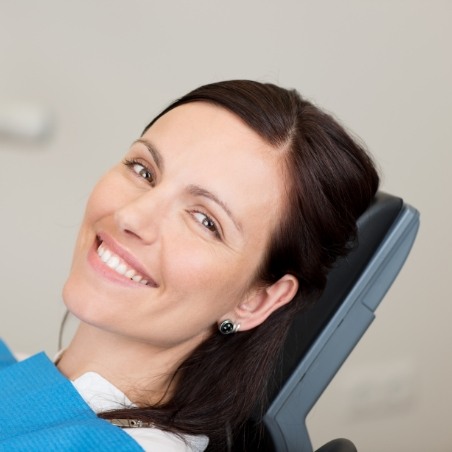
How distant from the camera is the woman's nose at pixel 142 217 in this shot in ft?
3.61

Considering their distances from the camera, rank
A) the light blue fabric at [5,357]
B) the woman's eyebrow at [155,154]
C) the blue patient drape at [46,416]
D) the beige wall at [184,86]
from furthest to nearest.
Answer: the beige wall at [184,86], the light blue fabric at [5,357], the woman's eyebrow at [155,154], the blue patient drape at [46,416]

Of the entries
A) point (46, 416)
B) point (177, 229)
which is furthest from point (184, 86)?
point (46, 416)

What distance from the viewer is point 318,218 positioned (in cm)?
122

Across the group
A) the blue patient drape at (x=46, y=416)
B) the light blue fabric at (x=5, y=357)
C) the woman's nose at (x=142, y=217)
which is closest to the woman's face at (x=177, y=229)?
the woman's nose at (x=142, y=217)

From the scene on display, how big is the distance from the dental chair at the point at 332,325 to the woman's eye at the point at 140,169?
315 mm

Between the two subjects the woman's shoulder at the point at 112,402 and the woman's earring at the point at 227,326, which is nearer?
the woman's shoulder at the point at 112,402

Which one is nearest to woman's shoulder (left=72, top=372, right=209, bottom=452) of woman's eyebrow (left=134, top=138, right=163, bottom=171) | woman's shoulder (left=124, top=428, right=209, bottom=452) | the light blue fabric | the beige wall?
woman's shoulder (left=124, top=428, right=209, bottom=452)

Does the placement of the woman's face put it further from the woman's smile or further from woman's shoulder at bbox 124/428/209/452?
woman's shoulder at bbox 124/428/209/452

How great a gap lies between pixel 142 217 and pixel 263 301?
25cm

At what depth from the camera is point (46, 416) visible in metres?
1.13

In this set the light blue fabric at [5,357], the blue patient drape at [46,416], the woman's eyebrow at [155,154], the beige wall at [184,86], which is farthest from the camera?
the beige wall at [184,86]

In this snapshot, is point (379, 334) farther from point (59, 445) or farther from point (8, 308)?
point (59, 445)

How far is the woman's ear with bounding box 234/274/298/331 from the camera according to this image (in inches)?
49.0

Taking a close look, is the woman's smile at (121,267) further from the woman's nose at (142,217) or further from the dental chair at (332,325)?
the dental chair at (332,325)
